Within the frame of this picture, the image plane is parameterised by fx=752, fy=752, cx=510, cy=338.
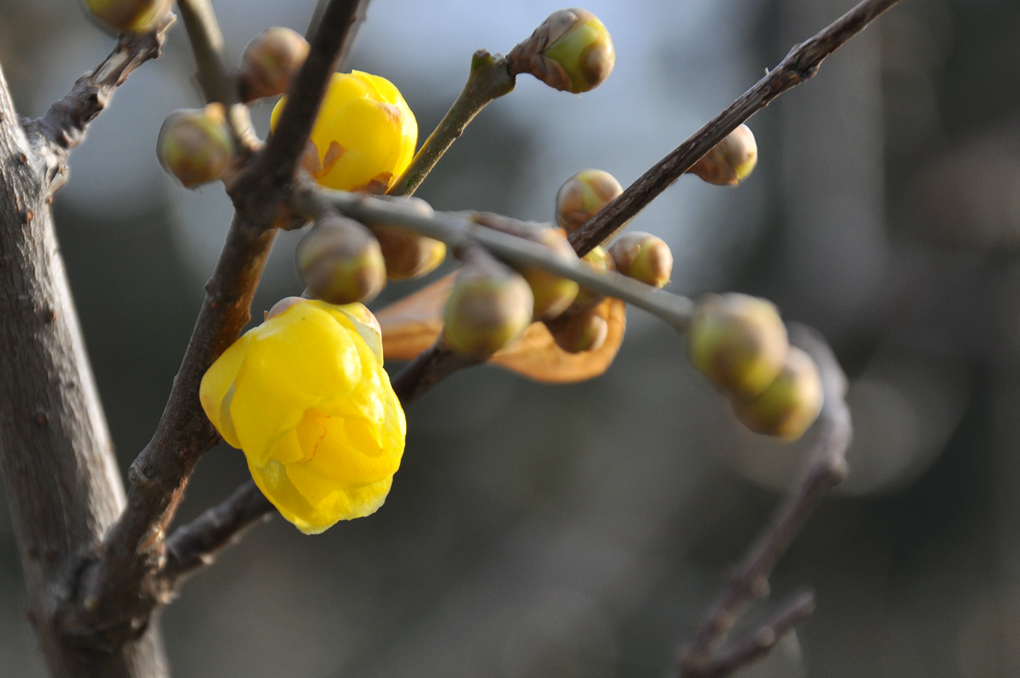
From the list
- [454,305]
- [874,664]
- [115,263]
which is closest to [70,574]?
[454,305]

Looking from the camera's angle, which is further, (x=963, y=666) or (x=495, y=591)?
(x=495, y=591)

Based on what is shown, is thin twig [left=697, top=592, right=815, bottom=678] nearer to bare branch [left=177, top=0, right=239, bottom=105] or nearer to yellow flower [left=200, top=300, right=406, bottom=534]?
yellow flower [left=200, top=300, right=406, bottom=534]

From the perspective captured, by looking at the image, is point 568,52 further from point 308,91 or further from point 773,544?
point 773,544

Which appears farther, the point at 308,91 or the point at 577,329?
the point at 577,329

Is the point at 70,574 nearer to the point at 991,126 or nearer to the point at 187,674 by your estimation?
the point at 991,126

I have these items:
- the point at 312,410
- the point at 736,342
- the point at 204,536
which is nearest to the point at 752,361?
the point at 736,342

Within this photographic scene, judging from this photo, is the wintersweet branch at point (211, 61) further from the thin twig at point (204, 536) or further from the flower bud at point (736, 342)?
the thin twig at point (204, 536)
